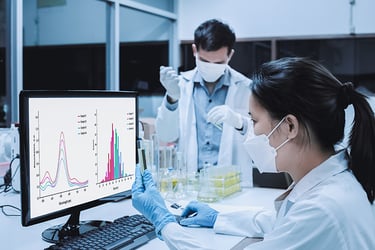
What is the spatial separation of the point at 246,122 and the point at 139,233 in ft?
3.67

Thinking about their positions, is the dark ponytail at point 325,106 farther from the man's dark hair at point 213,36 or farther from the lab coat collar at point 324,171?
the man's dark hair at point 213,36

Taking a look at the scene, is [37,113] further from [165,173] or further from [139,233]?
[165,173]

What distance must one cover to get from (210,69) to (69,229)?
1313 millimetres

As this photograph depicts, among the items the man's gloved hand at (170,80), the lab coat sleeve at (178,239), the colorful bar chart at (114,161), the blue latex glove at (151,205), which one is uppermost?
the man's gloved hand at (170,80)

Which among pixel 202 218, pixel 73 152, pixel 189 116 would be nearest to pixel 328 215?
pixel 202 218

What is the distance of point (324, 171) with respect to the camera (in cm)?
109

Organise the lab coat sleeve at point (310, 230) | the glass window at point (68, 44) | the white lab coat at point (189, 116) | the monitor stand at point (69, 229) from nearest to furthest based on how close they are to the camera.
A: the lab coat sleeve at point (310, 230)
the monitor stand at point (69, 229)
the white lab coat at point (189, 116)
the glass window at point (68, 44)

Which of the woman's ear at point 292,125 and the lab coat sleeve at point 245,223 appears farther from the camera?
the lab coat sleeve at point 245,223

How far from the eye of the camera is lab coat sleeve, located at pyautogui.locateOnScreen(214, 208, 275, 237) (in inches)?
54.8

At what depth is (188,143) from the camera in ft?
8.32

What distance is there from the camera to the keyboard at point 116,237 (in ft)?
3.92

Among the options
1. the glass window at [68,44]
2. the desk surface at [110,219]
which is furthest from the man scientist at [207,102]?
the glass window at [68,44]

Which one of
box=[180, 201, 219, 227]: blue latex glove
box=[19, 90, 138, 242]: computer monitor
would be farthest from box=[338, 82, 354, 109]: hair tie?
box=[19, 90, 138, 242]: computer monitor

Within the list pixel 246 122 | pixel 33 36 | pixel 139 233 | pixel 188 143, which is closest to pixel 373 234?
pixel 139 233
